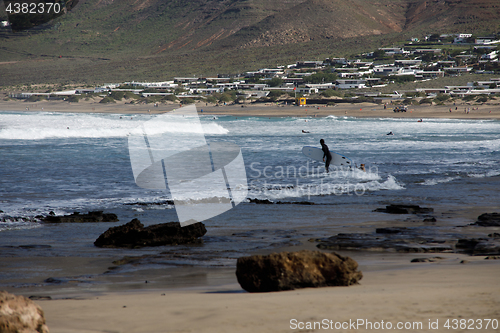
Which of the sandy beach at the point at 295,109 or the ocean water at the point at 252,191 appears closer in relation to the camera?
the ocean water at the point at 252,191

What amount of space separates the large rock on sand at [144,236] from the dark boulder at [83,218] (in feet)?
7.88

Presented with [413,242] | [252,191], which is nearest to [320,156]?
[252,191]

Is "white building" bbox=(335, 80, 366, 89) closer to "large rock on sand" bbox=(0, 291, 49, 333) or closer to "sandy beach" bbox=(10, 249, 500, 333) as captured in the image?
"sandy beach" bbox=(10, 249, 500, 333)

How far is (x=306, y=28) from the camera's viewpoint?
625 ft

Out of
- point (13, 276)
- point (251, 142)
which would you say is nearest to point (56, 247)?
point (13, 276)

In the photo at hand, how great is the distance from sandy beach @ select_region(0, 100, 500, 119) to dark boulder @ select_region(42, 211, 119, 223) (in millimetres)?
62376

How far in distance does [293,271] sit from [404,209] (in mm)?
7926

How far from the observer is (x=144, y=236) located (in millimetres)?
8695

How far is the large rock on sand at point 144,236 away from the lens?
28.3ft

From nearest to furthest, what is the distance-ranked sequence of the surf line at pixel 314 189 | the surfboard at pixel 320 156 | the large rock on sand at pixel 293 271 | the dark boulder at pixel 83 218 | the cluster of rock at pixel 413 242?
the large rock on sand at pixel 293 271
the cluster of rock at pixel 413 242
the dark boulder at pixel 83 218
the surf line at pixel 314 189
the surfboard at pixel 320 156

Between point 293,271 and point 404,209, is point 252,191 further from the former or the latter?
point 293,271

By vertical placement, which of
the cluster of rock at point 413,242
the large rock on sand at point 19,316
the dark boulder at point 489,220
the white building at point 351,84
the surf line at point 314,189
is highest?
the white building at point 351,84

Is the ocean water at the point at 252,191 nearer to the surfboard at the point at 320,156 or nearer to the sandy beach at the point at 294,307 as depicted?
the surfboard at the point at 320,156

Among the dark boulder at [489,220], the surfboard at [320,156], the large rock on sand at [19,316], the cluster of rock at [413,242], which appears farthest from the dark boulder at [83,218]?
the surfboard at [320,156]
